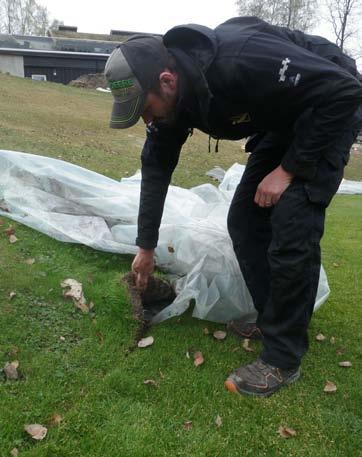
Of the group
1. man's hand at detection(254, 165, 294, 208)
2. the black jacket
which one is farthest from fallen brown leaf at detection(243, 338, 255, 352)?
the black jacket

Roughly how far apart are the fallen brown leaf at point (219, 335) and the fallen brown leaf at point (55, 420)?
105cm

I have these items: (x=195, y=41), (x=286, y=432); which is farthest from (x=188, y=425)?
(x=195, y=41)

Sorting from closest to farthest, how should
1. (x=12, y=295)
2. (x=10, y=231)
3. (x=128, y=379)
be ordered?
1. (x=128, y=379)
2. (x=12, y=295)
3. (x=10, y=231)

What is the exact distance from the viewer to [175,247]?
327 cm

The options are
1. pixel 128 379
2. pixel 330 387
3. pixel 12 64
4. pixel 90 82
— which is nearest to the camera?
pixel 128 379

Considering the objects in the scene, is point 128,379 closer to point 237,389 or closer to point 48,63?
point 237,389

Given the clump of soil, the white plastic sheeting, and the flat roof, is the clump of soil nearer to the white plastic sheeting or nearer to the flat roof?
the white plastic sheeting

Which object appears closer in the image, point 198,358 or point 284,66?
point 284,66

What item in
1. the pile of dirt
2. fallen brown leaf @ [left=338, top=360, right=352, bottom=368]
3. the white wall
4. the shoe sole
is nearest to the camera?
the shoe sole

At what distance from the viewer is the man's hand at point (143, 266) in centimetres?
274

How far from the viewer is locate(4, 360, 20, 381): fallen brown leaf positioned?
2.21m

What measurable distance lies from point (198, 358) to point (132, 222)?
1.55 metres

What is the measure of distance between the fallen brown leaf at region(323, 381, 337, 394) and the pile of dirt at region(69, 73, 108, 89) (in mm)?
24509

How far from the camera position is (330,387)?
244 cm
